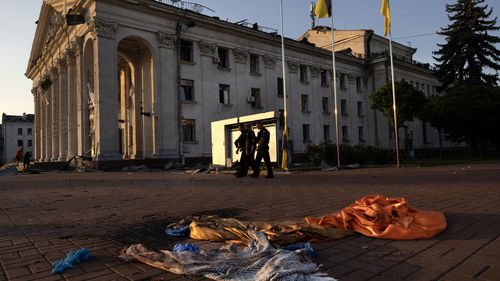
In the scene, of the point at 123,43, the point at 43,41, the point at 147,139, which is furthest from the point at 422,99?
the point at 43,41

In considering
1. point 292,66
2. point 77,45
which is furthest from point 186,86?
point 292,66

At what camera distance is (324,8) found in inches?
787

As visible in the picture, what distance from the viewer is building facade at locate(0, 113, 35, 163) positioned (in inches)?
3920

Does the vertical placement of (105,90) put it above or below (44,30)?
below

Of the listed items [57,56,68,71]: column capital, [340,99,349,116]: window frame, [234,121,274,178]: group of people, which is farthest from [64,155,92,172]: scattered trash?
[340,99,349,116]: window frame

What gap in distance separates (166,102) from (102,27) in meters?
6.79

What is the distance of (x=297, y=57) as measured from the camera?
3875 cm

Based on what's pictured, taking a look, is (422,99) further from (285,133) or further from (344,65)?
(285,133)

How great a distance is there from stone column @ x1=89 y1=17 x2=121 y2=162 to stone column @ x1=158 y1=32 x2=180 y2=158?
3248mm

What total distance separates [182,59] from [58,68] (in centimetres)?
1433

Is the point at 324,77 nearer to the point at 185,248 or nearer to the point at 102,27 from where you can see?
the point at 102,27

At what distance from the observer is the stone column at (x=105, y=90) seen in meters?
25.8

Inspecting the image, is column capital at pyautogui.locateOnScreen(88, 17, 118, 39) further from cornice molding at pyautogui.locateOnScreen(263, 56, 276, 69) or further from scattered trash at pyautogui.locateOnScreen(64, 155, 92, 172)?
cornice molding at pyautogui.locateOnScreen(263, 56, 276, 69)

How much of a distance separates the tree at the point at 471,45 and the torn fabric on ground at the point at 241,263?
46.9 meters
